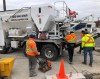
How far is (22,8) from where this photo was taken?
12.1m

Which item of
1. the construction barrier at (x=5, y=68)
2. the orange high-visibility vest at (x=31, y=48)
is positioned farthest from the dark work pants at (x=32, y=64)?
the construction barrier at (x=5, y=68)

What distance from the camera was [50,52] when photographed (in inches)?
436

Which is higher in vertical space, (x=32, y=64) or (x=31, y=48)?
(x=31, y=48)

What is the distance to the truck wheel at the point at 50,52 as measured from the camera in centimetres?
1088

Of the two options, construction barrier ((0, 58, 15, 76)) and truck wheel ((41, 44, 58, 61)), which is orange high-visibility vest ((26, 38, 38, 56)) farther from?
truck wheel ((41, 44, 58, 61))

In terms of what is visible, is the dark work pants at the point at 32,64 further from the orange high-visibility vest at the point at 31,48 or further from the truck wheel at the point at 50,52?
the truck wheel at the point at 50,52

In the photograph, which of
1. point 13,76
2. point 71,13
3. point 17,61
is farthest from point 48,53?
point 13,76

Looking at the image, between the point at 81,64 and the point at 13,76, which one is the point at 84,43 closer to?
the point at 81,64

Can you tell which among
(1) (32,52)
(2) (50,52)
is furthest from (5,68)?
(2) (50,52)

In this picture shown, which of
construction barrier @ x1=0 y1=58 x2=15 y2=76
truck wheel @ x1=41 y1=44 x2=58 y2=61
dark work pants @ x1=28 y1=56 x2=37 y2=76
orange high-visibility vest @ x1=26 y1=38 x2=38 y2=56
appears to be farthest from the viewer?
truck wheel @ x1=41 y1=44 x2=58 y2=61

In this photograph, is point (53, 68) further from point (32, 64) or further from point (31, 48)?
point (31, 48)

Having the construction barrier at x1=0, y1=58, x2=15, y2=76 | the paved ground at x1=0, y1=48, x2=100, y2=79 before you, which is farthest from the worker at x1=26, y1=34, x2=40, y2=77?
the construction barrier at x1=0, y1=58, x2=15, y2=76

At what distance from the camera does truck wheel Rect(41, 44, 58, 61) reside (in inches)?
428

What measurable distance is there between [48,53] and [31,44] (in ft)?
10.1
